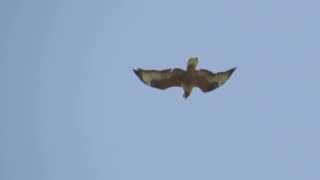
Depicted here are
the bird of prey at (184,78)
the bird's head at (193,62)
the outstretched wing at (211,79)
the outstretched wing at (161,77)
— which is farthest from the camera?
the outstretched wing at (211,79)

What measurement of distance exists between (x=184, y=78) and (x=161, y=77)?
4.43 feet

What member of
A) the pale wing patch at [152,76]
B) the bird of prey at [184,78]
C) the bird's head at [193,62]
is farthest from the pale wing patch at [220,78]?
the pale wing patch at [152,76]

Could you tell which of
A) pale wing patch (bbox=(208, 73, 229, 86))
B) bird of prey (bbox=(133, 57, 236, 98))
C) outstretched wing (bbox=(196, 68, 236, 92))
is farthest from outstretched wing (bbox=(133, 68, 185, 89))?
pale wing patch (bbox=(208, 73, 229, 86))

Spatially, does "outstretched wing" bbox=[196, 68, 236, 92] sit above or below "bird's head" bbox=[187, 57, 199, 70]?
below

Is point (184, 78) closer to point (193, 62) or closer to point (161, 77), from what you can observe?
point (161, 77)

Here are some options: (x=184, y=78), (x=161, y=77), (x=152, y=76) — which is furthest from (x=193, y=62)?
(x=152, y=76)

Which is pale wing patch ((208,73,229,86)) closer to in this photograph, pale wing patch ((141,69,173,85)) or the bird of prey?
the bird of prey

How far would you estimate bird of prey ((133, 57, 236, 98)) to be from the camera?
2172 cm

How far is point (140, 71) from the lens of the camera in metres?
22.2

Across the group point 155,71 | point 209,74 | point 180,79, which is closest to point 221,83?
point 209,74

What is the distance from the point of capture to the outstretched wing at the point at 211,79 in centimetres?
2203

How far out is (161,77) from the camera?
73.6 ft

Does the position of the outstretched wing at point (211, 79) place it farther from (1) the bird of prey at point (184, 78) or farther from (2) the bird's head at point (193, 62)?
(2) the bird's head at point (193, 62)

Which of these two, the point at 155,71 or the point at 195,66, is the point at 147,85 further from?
the point at 195,66
